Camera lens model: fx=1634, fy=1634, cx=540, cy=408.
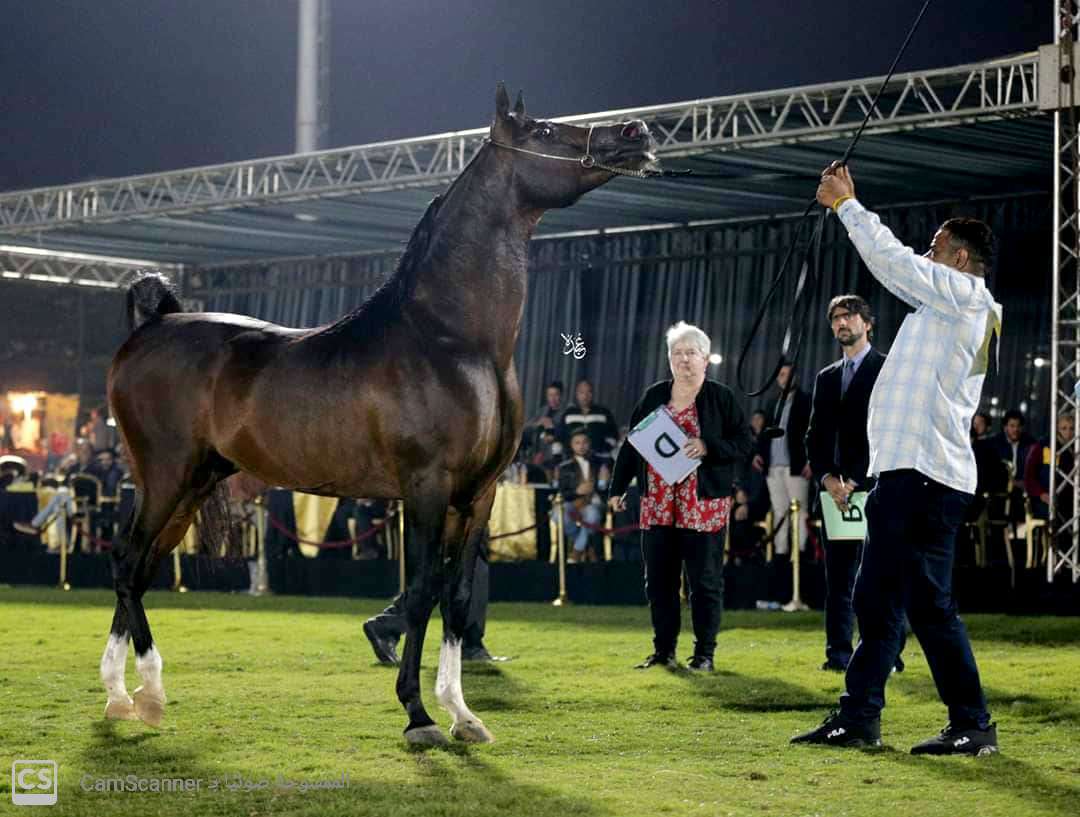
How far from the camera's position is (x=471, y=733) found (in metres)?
6.43

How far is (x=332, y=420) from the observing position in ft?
21.7

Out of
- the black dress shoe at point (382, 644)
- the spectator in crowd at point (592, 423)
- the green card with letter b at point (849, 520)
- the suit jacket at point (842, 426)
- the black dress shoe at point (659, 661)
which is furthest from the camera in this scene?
the spectator in crowd at point (592, 423)

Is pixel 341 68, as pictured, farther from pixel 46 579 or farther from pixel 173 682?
pixel 173 682

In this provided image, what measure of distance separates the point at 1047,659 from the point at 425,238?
5.05m

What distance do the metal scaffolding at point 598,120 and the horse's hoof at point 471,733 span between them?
929 cm

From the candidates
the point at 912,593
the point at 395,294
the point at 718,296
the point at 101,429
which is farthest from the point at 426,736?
the point at 101,429

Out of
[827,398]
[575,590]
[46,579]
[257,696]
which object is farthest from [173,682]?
[46,579]

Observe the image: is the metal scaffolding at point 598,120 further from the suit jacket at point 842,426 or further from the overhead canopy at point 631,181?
the suit jacket at point 842,426

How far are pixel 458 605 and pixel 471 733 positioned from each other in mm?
547

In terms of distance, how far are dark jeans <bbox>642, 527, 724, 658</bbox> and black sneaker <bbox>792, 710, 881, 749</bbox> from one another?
3177 millimetres

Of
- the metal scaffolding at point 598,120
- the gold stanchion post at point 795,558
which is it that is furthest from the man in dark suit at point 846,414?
the metal scaffolding at point 598,120

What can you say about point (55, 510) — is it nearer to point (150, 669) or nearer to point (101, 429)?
point (101, 429)

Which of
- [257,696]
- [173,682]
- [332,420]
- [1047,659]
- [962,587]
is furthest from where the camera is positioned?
[962,587]

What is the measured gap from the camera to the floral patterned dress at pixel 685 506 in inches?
375
